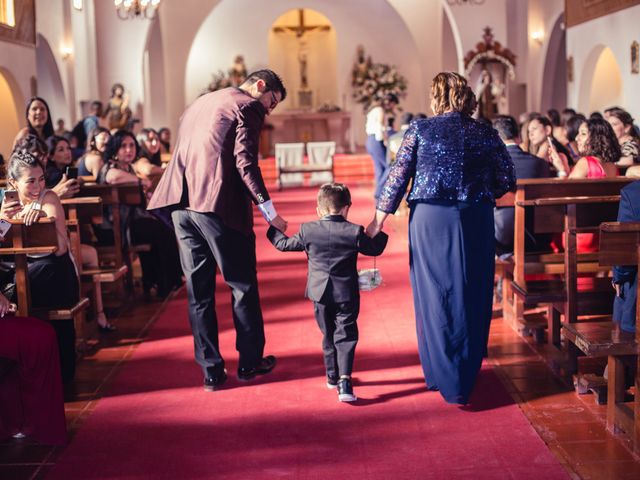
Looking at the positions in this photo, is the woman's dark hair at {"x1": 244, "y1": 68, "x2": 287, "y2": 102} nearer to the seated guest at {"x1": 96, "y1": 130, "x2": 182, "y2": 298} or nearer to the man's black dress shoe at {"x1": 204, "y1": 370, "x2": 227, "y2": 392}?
the man's black dress shoe at {"x1": 204, "y1": 370, "x2": 227, "y2": 392}

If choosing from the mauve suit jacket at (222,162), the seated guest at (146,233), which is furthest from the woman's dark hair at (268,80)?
the seated guest at (146,233)

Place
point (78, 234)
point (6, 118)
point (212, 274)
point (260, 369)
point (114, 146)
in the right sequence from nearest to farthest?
point (212, 274) → point (260, 369) → point (78, 234) → point (114, 146) → point (6, 118)

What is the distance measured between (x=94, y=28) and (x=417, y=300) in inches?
607

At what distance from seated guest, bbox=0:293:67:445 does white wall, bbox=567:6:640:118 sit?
968 cm

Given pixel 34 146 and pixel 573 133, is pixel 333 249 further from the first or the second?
pixel 573 133

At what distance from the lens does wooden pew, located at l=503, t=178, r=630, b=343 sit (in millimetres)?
5848

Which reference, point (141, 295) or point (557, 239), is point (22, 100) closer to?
point (141, 295)

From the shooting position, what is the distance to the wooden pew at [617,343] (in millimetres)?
4004

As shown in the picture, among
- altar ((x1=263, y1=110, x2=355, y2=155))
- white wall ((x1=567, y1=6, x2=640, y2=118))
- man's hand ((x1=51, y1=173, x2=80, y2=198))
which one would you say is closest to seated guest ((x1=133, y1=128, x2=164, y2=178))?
man's hand ((x1=51, y1=173, x2=80, y2=198))

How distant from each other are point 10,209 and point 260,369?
1.69m

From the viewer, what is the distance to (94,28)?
18.8m

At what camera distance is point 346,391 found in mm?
4977

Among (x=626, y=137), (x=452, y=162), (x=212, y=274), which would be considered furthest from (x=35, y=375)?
(x=626, y=137)

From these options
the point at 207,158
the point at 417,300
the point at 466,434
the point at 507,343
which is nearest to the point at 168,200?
the point at 207,158
